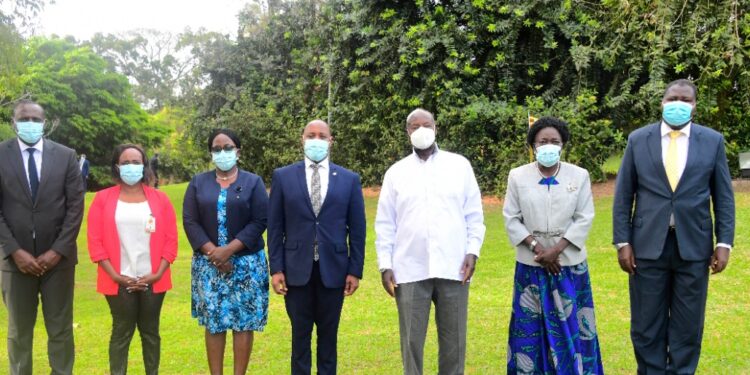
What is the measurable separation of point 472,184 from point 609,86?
14.2 metres

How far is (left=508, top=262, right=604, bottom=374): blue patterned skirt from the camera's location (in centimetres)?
480

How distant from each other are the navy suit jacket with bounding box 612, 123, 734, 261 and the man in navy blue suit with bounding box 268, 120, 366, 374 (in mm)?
1906

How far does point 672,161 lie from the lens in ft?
15.8

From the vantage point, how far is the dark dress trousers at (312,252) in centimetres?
485

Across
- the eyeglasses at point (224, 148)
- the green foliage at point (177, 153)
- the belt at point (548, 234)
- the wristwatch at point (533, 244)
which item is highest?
the green foliage at point (177, 153)

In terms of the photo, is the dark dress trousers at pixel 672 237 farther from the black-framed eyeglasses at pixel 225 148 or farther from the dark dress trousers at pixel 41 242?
the dark dress trousers at pixel 41 242

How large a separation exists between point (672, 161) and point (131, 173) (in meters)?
3.82

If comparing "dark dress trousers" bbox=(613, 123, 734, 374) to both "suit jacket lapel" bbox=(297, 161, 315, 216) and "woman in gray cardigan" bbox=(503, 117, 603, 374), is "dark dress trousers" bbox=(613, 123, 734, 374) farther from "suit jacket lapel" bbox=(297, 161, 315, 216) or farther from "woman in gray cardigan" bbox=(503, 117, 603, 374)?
"suit jacket lapel" bbox=(297, 161, 315, 216)

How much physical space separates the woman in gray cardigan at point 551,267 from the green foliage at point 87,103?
3597 centimetres

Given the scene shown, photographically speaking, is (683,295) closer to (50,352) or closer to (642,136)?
(642,136)

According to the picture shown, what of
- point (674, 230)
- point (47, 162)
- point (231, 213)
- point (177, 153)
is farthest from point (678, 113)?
point (177, 153)

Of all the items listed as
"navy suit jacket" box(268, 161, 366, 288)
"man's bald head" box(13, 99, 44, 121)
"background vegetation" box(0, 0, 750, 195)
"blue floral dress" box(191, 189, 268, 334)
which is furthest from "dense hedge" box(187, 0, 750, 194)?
"man's bald head" box(13, 99, 44, 121)

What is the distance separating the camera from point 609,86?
58.5 ft

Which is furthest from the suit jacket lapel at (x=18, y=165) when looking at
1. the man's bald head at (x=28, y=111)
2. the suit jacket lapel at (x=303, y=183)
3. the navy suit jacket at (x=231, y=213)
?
the suit jacket lapel at (x=303, y=183)
